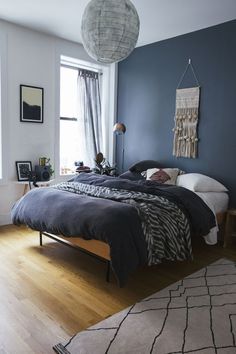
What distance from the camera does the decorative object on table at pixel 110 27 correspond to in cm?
197

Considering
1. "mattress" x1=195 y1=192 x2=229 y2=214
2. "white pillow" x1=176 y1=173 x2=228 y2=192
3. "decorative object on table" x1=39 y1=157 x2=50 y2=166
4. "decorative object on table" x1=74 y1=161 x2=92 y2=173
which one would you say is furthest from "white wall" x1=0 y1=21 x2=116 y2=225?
"mattress" x1=195 y1=192 x2=229 y2=214

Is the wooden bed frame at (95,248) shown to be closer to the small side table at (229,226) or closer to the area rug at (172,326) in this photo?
the area rug at (172,326)

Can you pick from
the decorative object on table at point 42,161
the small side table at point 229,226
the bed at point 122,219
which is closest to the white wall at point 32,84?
the decorative object on table at point 42,161

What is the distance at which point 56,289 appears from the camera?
7.91 ft

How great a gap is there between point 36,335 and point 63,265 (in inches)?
41.1

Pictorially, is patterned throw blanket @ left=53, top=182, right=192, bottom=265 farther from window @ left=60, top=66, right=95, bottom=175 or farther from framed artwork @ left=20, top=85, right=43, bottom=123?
window @ left=60, top=66, right=95, bottom=175

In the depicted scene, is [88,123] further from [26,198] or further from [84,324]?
[84,324]

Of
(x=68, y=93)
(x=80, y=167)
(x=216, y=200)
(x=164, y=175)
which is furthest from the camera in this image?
(x=68, y=93)

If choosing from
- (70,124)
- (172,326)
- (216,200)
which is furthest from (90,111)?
(172,326)

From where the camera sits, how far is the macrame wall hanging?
162 inches

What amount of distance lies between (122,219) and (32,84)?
9.35ft

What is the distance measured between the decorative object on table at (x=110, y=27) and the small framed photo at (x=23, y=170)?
2487mm

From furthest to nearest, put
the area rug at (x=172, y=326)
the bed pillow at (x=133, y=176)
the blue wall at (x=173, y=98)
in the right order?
1. the bed pillow at (x=133, y=176)
2. the blue wall at (x=173, y=98)
3. the area rug at (x=172, y=326)

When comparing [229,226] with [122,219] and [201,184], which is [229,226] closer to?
[201,184]
